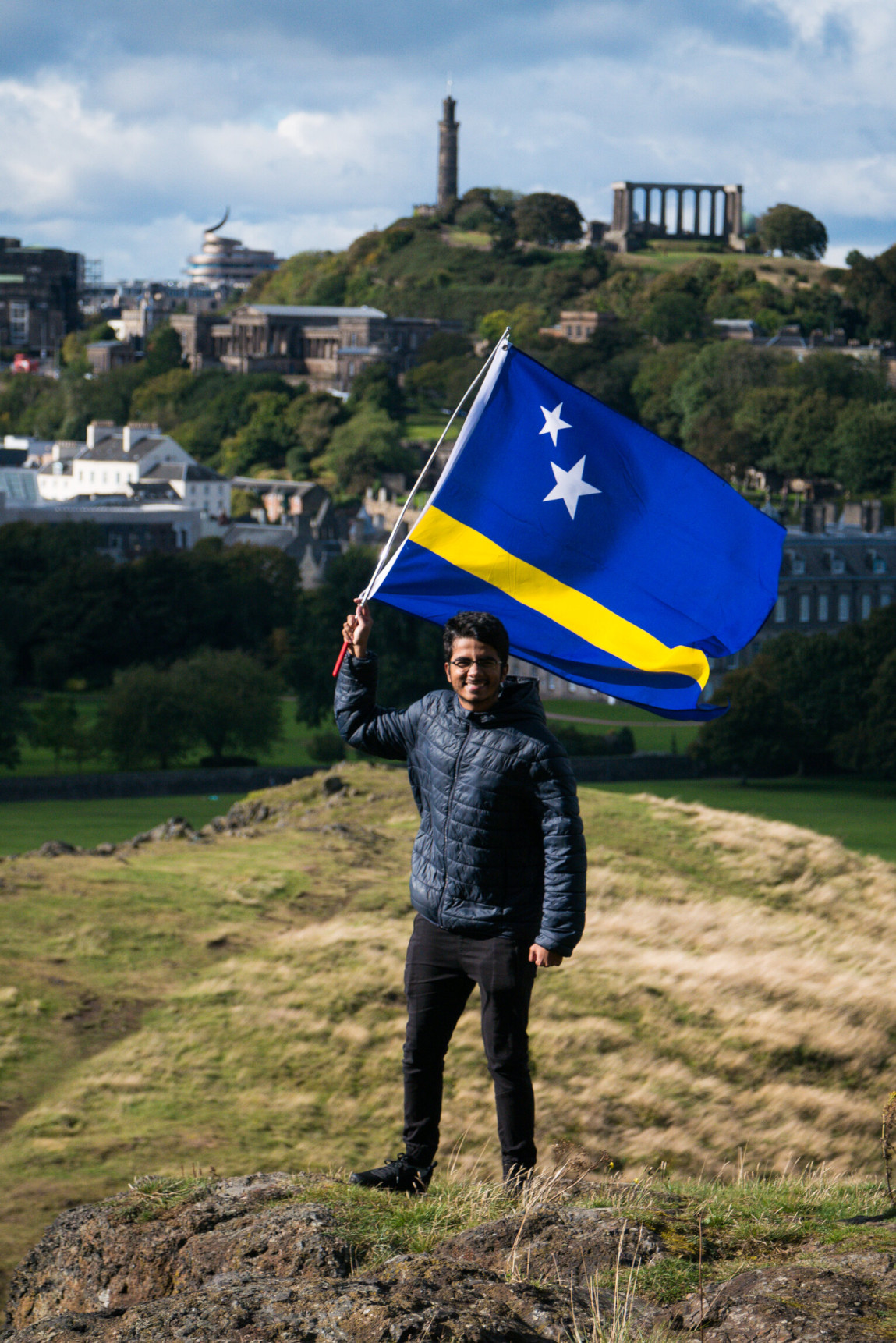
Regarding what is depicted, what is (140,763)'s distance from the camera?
53.5 metres

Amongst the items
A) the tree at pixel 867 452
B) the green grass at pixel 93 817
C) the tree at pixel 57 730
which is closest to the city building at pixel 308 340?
the tree at pixel 867 452

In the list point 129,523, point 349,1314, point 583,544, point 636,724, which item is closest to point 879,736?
point 636,724

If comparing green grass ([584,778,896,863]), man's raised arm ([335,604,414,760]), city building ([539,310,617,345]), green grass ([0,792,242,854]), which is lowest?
green grass ([584,778,896,863])

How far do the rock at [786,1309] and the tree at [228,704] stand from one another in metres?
49.6

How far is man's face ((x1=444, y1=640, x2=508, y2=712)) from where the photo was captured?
558 centimetres

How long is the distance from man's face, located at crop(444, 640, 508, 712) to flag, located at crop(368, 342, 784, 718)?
163 centimetres

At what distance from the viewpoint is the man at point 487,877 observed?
18.2 feet

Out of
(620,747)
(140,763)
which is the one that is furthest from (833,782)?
(140,763)

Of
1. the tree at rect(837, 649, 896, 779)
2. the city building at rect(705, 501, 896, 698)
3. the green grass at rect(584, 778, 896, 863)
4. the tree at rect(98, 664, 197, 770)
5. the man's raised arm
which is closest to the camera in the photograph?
the man's raised arm

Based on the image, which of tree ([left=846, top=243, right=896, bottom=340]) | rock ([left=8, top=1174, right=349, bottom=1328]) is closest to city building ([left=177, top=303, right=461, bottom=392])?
tree ([left=846, top=243, right=896, bottom=340])

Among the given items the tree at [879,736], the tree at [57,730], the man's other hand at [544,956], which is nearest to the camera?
the man's other hand at [544,956]

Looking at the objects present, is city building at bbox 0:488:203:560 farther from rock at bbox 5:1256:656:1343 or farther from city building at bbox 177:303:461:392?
rock at bbox 5:1256:656:1343

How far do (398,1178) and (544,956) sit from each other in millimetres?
990

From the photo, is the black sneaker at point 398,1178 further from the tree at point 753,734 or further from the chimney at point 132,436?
the chimney at point 132,436
